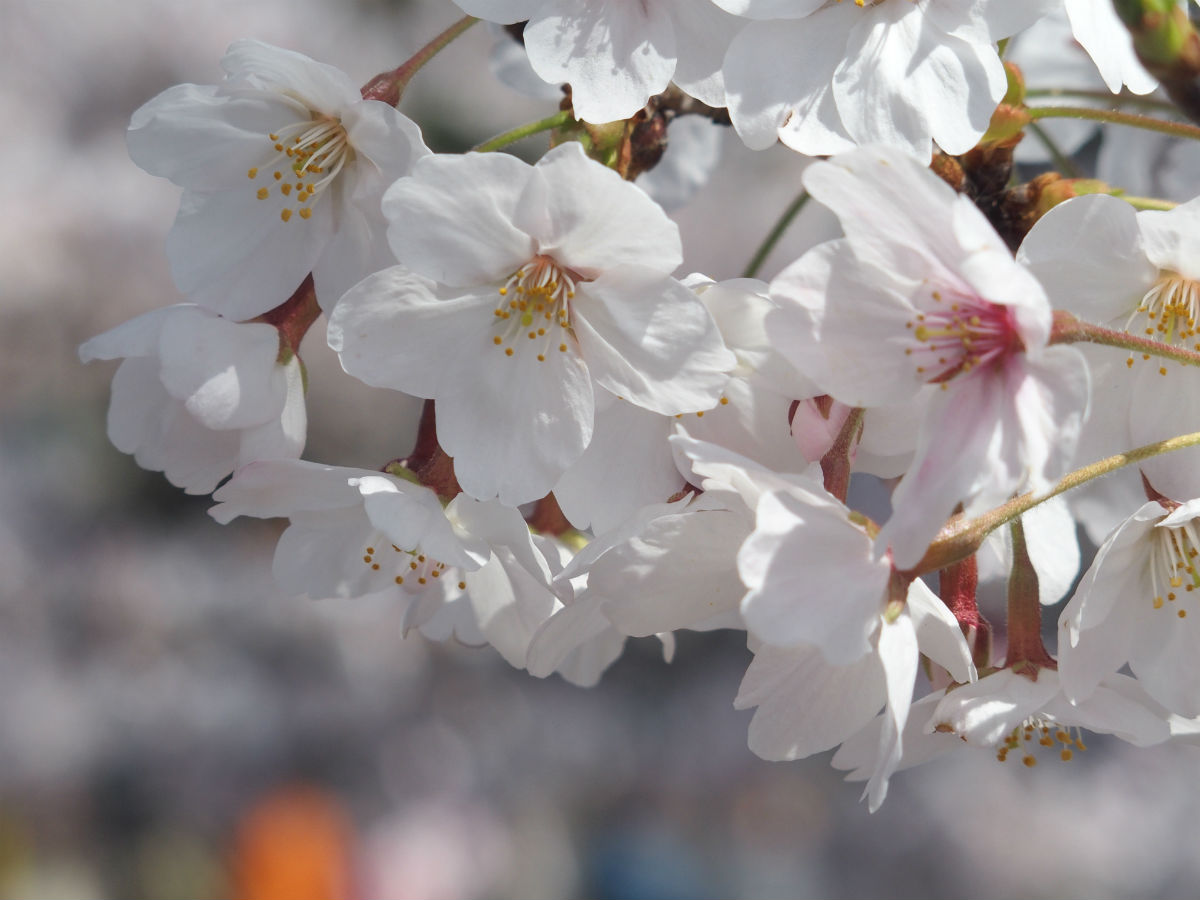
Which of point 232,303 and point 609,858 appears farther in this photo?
point 609,858

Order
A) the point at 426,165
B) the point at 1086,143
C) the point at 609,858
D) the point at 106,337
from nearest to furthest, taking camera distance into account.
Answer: the point at 426,165 < the point at 106,337 < the point at 1086,143 < the point at 609,858

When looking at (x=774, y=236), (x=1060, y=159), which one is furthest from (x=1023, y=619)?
(x=1060, y=159)

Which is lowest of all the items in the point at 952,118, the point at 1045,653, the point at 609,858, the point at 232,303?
the point at 609,858

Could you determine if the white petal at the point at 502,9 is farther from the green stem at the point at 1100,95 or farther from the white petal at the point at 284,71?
the green stem at the point at 1100,95

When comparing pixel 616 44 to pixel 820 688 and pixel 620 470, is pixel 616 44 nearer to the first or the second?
pixel 620 470

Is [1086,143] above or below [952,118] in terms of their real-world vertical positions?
below

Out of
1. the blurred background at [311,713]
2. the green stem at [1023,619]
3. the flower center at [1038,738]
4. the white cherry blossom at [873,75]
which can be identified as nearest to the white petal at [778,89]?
the white cherry blossom at [873,75]

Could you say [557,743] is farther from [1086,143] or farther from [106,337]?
[106,337]

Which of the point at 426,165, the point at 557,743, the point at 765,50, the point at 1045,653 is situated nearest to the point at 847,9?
the point at 765,50

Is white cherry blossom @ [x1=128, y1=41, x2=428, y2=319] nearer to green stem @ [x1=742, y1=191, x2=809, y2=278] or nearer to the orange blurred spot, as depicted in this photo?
green stem @ [x1=742, y1=191, x2=809, y2=278]
